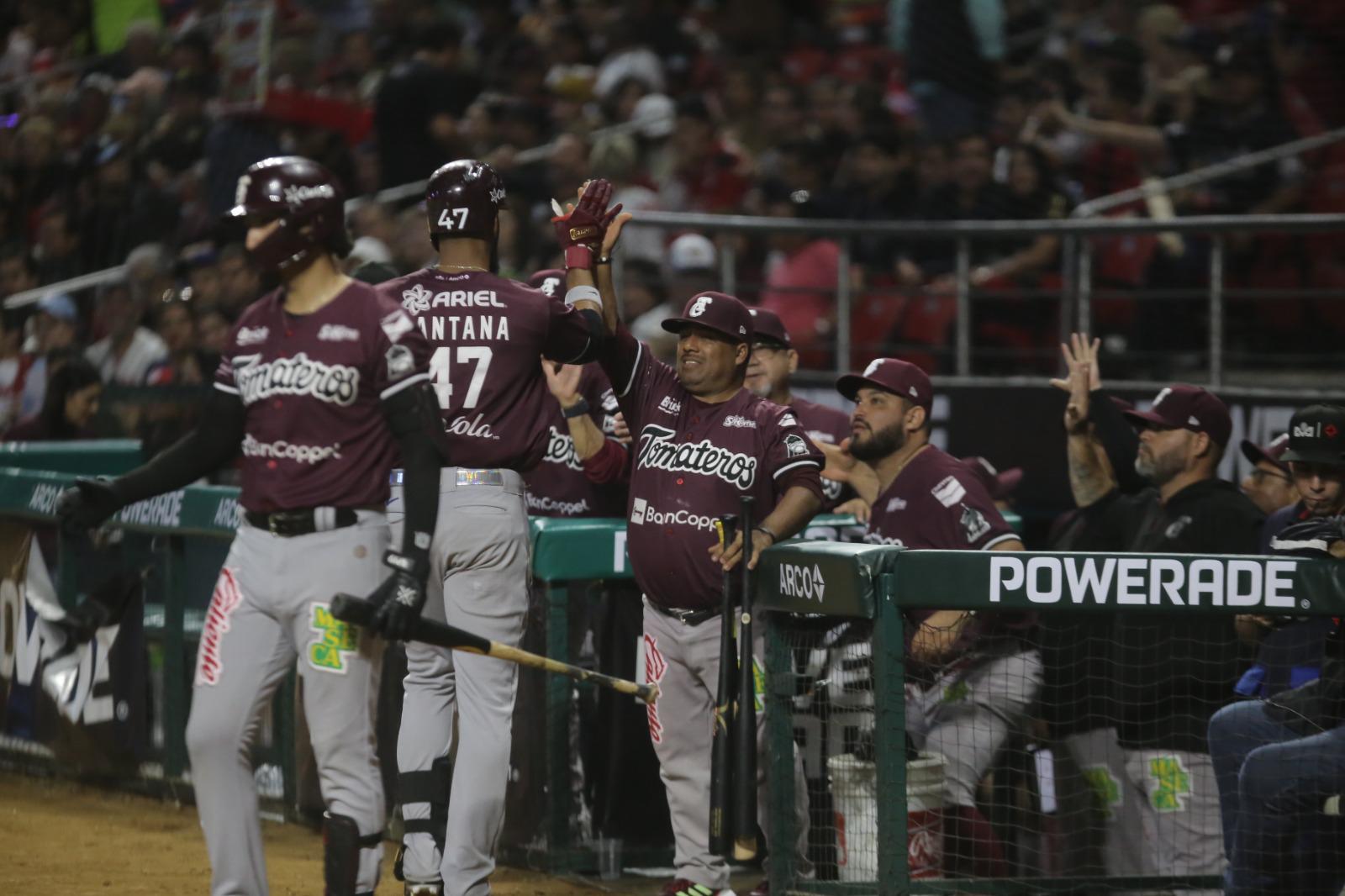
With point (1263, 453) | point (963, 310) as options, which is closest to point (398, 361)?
point (1263, 453)

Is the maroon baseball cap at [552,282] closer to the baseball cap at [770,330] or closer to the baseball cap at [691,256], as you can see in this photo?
the baseball cap at [770,330]

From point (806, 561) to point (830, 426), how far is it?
2.21m

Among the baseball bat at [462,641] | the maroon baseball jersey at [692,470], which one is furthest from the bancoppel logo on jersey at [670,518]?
the baseball bat at [462,641]

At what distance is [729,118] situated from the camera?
42.3ft

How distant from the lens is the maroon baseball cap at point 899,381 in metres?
6.32

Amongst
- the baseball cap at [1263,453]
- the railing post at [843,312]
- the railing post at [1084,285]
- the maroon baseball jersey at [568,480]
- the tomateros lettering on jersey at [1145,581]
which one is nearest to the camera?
the tomateros lettering on jersey at [1145,581]

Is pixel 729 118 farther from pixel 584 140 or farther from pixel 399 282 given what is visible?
pixel 399 282

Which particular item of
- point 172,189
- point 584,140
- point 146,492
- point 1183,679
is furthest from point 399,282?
point 172,189

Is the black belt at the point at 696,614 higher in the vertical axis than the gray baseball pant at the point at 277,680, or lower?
higher

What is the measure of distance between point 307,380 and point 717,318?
5.31 ft

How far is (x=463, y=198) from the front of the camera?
17.6 feet

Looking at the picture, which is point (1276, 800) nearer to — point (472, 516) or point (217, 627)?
point (472, 516)

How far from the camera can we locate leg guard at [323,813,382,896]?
4500 mm

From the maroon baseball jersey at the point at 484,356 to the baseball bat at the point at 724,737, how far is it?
0.69 meters
